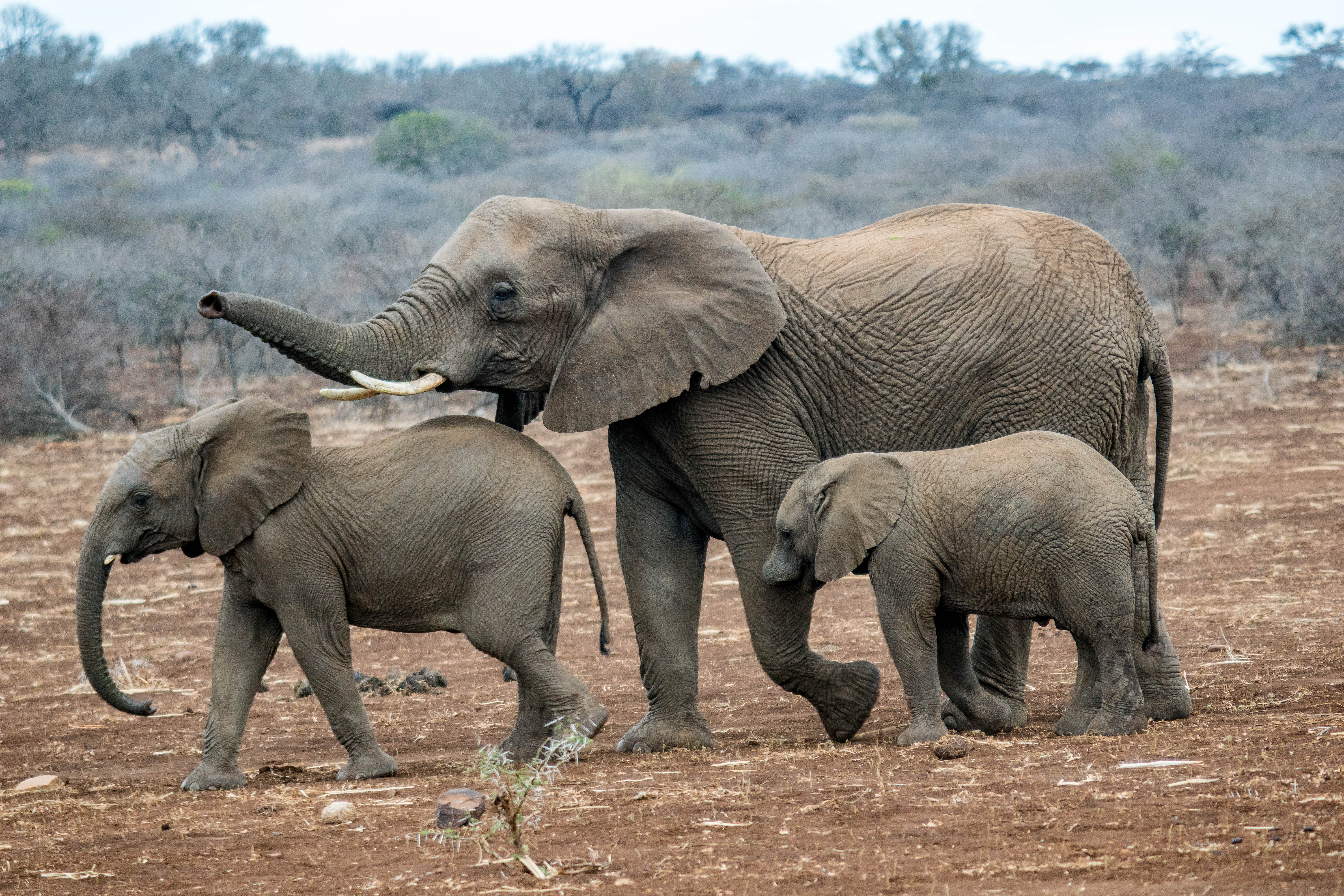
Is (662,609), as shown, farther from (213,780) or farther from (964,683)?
(213,780)

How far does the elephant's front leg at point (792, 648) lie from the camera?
6.75 metres

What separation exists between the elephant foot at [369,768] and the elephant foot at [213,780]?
0.40m

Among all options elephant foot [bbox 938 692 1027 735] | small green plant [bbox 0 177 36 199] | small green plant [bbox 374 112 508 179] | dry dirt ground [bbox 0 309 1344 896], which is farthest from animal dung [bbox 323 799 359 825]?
small green plant [bbox 374 112 508 179]

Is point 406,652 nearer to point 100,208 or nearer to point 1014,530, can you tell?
point 1014,530

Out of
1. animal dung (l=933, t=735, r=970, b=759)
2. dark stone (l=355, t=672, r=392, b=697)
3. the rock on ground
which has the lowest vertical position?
dark stone (l=355, t=672, r=392, b=697)

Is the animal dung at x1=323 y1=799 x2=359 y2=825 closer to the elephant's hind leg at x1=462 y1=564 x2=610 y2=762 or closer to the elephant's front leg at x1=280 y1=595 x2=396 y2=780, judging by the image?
the elephant's front leg at x1=280 y1=595 x2=396 y2=780

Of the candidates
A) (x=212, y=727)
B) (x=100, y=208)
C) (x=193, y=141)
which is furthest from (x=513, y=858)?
(x=193, y=141)

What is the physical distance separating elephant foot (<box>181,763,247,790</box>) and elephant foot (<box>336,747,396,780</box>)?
404 mm

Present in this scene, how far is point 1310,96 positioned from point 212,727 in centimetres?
4908

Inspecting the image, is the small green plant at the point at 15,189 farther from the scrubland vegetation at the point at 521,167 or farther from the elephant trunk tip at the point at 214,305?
the elephant trunk tip at the point at 214,305

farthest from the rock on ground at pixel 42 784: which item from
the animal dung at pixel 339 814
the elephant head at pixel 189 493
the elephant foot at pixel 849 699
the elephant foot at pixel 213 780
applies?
the elephant foot at pixel 849 699

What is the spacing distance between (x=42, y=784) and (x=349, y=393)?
2226 millimetres

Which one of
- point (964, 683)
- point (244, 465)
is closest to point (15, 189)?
point (244, 465)

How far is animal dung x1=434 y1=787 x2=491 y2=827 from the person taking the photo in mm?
4879
